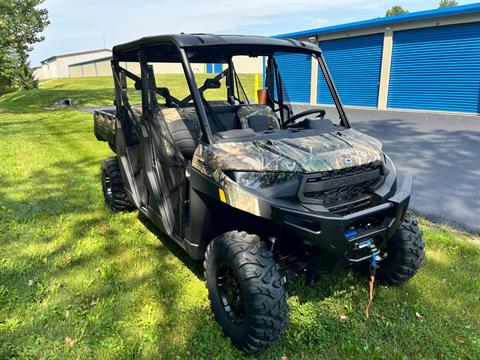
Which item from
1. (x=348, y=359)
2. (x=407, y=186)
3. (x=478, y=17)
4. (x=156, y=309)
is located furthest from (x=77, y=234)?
(x=478, y=17)

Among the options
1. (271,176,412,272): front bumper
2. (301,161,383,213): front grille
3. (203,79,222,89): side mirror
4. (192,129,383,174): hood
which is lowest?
(271,176,412,272): front bumper

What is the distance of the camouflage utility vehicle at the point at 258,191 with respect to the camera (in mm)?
2299

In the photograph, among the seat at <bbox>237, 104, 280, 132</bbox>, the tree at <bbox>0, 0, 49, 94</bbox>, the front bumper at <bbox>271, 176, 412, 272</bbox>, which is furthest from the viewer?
the tree at <bbox>0, 0, 49, 94</bbox>

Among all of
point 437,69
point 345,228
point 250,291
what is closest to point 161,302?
point 250,291

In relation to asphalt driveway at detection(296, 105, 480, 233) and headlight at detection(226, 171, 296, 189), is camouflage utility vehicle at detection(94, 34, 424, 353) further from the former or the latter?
asphalt driveway at detection(296, 105, 480, 233)

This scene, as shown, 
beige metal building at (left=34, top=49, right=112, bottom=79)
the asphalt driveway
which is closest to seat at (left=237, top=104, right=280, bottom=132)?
the asphalt driveway

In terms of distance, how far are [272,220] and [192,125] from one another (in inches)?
58.9

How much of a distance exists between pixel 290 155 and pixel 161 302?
61.9 inches

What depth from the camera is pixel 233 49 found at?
305cm

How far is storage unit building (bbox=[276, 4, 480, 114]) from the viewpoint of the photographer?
1259 centimetres

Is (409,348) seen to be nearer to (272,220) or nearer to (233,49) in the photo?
(272,220)

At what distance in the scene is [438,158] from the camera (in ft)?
23.2

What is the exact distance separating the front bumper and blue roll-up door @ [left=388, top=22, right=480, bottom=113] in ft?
40.5

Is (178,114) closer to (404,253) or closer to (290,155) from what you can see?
(290,155)
